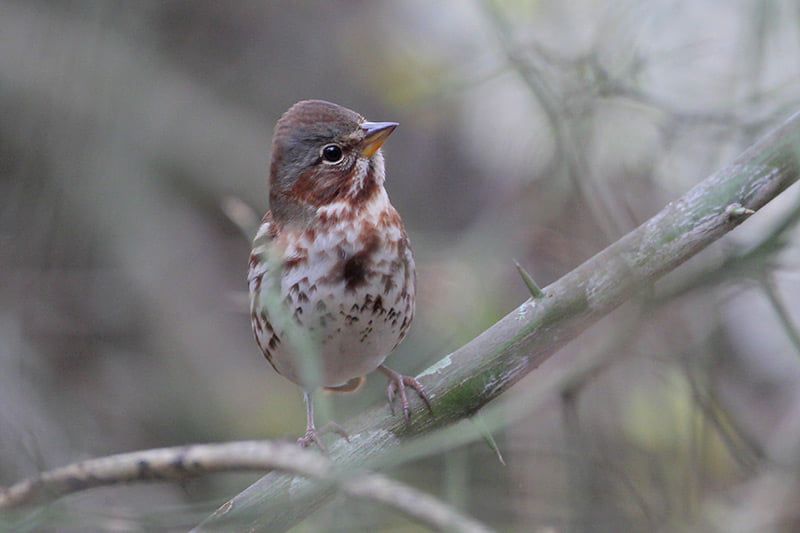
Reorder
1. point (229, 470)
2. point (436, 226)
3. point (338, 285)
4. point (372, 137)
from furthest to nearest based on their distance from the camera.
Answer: point (436, 226), point (372, 137), point (338, 285), point (229, 470)

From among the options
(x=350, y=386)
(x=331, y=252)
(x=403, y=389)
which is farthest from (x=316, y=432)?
(x=350, y=386)

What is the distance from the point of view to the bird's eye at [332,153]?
3.88m

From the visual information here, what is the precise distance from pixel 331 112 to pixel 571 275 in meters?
1.16

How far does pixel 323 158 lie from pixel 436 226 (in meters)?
2.97

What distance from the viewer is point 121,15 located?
5875 millimetres

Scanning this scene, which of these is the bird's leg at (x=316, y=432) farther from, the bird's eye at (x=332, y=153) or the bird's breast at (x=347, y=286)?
the bird's eye at (x=332, y=153)

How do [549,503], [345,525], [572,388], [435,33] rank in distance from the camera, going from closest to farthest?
[345,525] < [572,388] < [549,503] < [435,33]

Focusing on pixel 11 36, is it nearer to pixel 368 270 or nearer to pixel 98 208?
pixel 98 208

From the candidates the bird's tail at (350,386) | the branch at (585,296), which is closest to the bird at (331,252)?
the bird's tail at (350,386)

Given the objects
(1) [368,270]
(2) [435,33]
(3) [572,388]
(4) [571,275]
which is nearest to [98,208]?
(2) [435,33]

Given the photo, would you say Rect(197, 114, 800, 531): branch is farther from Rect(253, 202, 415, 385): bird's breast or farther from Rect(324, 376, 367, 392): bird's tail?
Rect(324, 376, 367, 392): bird's tail

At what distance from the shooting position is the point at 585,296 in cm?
297

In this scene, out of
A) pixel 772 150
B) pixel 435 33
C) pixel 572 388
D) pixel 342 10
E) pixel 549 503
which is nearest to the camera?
pixel 772 150

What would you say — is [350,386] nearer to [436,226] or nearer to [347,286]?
[347,286]
